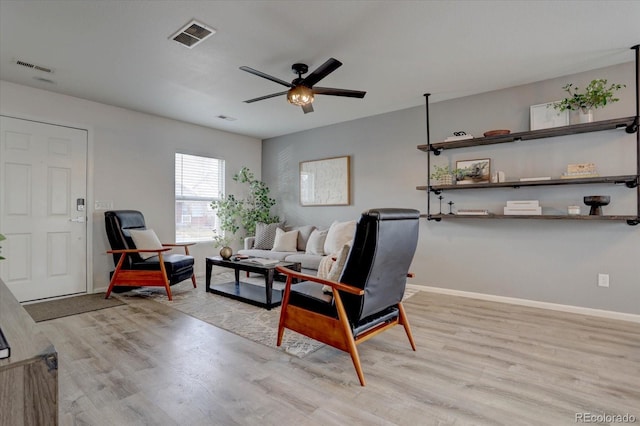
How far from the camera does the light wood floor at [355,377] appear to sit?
1.71m

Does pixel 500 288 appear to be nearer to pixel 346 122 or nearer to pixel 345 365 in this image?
pixel 345 365

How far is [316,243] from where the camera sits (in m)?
4.83

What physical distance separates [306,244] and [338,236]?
2.58 ft

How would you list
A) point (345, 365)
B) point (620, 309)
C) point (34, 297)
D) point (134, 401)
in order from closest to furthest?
point (134, 401) < point (345, 365) < point (620, 309) < point (34, 297)

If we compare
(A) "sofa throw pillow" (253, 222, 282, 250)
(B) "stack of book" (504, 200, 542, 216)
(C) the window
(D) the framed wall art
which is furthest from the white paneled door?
(B) "stack of book" (504, 200, 542, 216)

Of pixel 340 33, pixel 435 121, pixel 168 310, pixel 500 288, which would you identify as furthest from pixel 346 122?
pixel 168 310

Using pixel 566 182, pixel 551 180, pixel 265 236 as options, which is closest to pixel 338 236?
pixel 265 236

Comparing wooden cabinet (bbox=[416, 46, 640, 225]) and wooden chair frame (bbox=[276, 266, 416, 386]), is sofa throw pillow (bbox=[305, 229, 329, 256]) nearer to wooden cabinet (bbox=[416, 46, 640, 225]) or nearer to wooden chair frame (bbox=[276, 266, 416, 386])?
wooden cabinet (bbox=[416, 46, 640, 225])

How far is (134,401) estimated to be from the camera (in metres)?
1.81

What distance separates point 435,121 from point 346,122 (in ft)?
4.81

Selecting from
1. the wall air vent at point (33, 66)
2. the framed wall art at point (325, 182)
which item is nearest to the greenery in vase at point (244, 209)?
the framed wall art at point (325, 182)

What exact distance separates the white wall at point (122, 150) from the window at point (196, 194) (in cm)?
15

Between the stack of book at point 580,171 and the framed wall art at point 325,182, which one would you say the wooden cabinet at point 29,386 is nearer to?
the stack of book at point 580,171

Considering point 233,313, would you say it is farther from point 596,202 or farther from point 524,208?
point 596,202
